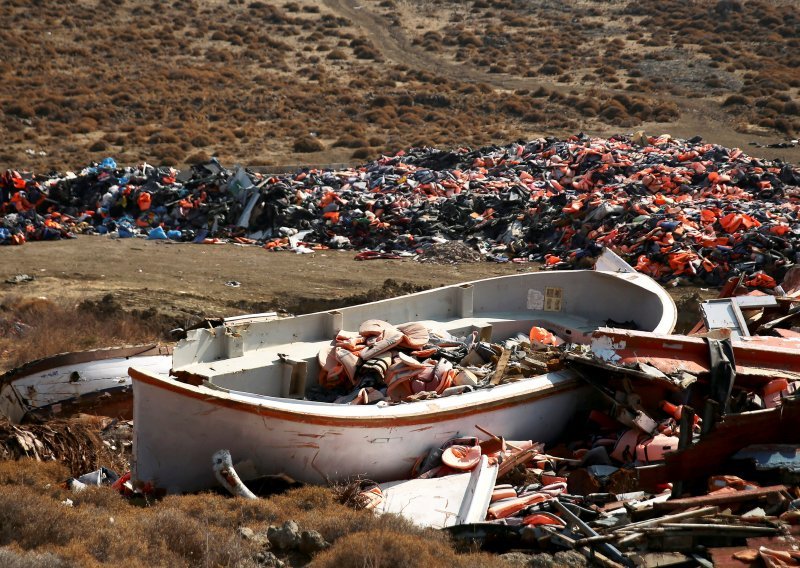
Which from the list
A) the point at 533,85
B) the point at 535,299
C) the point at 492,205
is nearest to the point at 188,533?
the point at 535,299

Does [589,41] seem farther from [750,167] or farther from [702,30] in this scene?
[750,167]

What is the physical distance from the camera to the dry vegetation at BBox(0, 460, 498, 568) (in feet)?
21.9

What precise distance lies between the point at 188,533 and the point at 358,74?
41008mm

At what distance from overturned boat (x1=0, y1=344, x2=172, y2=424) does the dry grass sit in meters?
2.75

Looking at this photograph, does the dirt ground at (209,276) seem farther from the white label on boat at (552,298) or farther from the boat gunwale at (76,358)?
the white label on boat at (552,298)

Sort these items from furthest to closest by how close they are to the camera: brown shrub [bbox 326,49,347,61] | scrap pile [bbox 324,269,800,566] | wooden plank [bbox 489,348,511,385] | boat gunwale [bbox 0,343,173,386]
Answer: brown shrub [bbox 326,49,347,61] < boat gunwale [bbox 0,343,173,386] < wooden plank [bbox 489,348,511,385] < scrap pile [bbox 324,269,800,566]

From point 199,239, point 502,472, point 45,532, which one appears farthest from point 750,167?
point 45,532

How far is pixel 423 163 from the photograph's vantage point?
89.5ft

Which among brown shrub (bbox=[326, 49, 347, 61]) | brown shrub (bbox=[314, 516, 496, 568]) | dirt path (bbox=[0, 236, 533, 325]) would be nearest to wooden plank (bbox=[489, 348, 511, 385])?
brown shrub (bbox=[314, 516, 496, 568])

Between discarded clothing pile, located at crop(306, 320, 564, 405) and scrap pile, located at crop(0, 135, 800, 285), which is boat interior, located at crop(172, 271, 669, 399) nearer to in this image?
discarded clothing pile, located at crop(306, 320, 564, 405)

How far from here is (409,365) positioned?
9953mm

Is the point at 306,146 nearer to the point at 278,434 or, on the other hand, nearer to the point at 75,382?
the point at 75,382

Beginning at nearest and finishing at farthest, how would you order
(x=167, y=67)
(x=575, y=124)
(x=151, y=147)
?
(x=151, y=147)
(x=575, y=124)
(x=167, y=67)

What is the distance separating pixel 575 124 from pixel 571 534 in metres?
33.2
